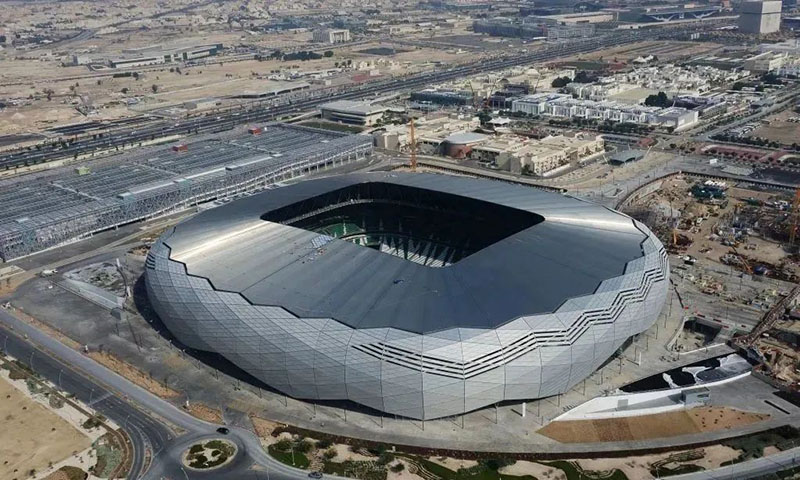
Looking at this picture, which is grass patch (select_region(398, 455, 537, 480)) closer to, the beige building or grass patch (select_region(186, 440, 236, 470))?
grass patch (select_region(186, 440, 236, 470))

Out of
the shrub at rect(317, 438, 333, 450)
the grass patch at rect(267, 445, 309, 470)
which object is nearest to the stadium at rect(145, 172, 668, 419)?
the shrub at rect(317, 438, 333, 450)

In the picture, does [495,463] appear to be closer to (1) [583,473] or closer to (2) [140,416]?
(1) [583,473]

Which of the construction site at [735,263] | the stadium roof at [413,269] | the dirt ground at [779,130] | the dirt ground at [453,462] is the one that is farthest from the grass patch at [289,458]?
the dirt ground at [779,130]

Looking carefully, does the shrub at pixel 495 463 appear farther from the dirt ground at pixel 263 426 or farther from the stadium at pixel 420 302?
the dirt ground at pixel 263 426

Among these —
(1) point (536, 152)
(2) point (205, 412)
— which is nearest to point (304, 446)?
(2) point (205, 412)

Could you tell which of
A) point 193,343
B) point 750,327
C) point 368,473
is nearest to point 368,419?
point 368,473

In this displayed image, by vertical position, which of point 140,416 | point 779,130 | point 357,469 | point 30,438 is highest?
point 779,130
